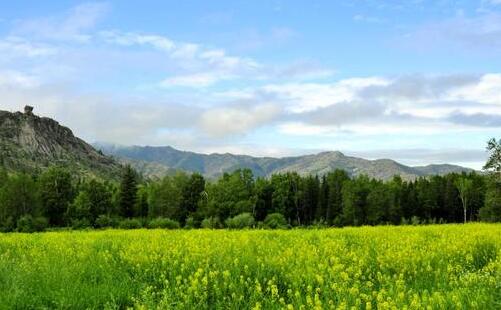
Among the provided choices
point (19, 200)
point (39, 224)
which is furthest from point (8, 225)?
point (19, 200)

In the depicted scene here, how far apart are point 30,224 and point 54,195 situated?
23.4 metres

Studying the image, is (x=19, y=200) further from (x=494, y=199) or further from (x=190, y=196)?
(x=494, y=199)

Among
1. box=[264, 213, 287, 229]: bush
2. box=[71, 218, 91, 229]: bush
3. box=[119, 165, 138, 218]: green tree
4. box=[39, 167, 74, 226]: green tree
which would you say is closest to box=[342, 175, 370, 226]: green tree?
box=[264, 213, 287, 229]: bush

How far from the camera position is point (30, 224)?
94.9 meters

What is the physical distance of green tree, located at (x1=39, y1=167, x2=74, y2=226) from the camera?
117688 millimetres

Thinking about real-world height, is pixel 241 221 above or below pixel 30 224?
above

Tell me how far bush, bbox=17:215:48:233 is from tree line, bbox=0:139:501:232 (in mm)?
269

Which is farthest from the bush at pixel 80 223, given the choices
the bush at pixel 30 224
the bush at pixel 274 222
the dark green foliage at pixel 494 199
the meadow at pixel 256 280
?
the meadow at pixel 256 280

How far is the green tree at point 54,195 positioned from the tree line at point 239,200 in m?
0.21

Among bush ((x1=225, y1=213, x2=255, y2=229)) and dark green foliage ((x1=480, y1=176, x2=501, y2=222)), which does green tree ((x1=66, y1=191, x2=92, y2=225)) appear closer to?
→ bush ((x1=225, y1=213, x2=255, y2=229))

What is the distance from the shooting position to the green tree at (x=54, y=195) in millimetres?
117688

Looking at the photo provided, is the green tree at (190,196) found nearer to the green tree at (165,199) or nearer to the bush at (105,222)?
the green tree at (165,199)

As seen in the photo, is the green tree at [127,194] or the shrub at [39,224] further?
the green tree at [127,194]

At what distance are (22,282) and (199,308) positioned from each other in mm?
4640
